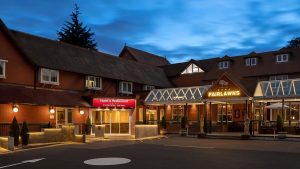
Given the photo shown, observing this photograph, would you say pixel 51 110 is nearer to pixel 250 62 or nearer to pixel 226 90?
pixel 226 90

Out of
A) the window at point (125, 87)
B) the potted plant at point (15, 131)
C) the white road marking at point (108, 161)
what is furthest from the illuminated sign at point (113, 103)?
the white road marking at point (108, 161)

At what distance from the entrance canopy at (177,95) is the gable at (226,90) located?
1.46 m

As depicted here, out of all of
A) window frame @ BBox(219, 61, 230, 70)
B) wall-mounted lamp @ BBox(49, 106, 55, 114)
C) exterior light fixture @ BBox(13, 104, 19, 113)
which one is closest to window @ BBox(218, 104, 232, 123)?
window frame @ BBox(219, 61, 230, 70)

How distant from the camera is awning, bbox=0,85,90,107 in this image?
93.8 feet

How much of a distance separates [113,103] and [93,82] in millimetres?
3903

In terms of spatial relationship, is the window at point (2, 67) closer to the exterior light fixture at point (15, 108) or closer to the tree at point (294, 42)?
the exterior light fixture at point (15, 108)

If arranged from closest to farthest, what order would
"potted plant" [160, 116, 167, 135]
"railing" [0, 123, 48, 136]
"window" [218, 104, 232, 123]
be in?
"railing" [0, 123, 48, 136], "potted plant" [160, 116, 167, 135], "window" [218, 104, 232, 123]

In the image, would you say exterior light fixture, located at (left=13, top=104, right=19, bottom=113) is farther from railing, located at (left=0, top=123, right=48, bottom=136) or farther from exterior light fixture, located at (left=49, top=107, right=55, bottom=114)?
exterior light fixture, located at (left=49, top=107, right=55, bottom=114)

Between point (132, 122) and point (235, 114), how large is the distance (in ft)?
42.0

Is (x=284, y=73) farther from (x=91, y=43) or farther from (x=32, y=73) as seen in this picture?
(x=91, y=43)

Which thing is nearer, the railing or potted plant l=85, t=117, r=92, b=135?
the railing

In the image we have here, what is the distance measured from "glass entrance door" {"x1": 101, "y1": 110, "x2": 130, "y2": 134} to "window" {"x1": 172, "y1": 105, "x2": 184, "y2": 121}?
8.30 metres

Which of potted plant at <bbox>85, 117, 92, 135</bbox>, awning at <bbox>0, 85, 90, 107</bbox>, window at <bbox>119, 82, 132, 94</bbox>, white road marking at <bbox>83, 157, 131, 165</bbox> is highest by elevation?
window at <bbox>119, 82, 132, 94</bbox>

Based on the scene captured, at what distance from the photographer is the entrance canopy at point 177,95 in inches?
1460
